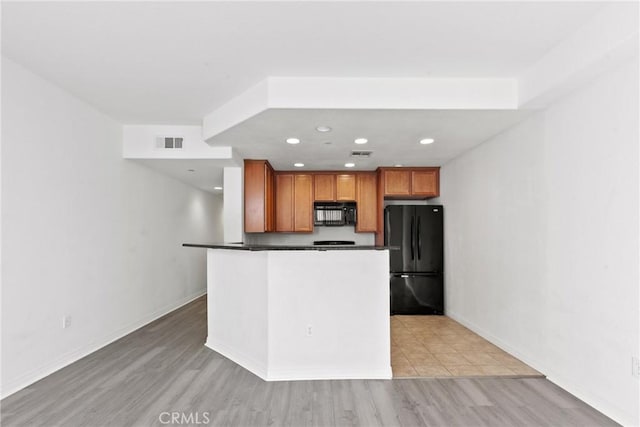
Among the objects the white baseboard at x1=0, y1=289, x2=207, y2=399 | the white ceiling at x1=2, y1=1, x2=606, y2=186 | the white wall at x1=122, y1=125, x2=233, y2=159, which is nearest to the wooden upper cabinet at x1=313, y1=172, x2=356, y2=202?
the white wall at x1=122, y1=125, x2=233, y2=159

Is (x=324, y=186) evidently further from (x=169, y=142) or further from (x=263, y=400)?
(x=263, y=400)

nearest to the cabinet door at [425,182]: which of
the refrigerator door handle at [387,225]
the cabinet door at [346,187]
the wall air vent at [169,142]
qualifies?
the refrigerator door handle at [387,225]

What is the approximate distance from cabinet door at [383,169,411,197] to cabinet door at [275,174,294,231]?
1.65 metres

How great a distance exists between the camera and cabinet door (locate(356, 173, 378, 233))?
19.4ft

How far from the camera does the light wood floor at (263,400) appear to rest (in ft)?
7.49

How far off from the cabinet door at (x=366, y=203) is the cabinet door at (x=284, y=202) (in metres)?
1.19

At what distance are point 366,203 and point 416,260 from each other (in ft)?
4.39

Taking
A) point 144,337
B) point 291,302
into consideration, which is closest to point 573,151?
point 291,302

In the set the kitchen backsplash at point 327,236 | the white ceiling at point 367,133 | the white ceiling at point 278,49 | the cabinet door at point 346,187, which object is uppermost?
the white ceiling at point 278,49

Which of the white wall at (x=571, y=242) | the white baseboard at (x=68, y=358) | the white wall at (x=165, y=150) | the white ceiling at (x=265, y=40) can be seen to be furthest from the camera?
the white wall at (x=165, y=150)

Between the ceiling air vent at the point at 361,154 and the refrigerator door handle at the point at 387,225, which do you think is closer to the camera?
the ceiling air vent at the point at 361,154

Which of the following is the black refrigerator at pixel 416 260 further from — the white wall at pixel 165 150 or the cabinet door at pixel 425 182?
the white wall at pixel 165 150

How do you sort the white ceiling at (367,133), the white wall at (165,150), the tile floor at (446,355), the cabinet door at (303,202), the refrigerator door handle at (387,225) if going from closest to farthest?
the tile floor at (446,355) → the white ceiling at (367,133) → the white wall at (165,150) → the refrigerator door handle at (387,225) → the cabinet door at (303,202)

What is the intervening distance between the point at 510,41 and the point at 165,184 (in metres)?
4.94
